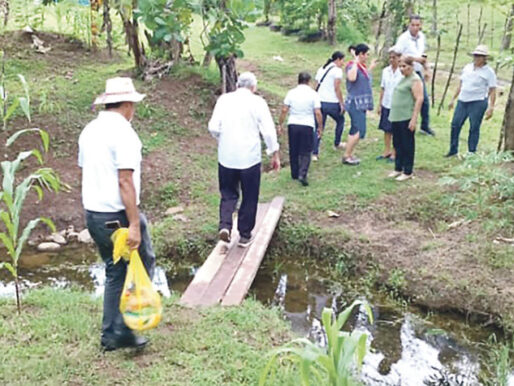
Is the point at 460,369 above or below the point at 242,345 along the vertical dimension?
below

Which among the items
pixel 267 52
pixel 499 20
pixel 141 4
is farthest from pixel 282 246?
pixel 499 20

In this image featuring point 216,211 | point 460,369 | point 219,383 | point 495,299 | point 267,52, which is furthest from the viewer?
point 267,52

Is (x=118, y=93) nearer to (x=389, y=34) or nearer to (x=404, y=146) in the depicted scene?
(x=404, y=146)

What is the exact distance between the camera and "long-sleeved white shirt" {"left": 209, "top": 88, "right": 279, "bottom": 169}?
5.06m

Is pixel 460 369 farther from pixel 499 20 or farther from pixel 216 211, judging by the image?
pixel 499 20

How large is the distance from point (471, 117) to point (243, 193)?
372cm

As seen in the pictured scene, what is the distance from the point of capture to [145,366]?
140 inches

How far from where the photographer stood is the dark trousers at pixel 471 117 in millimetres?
7473

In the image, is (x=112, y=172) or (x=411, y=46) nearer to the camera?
(x=112, y=172)

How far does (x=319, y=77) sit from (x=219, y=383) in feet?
17.8

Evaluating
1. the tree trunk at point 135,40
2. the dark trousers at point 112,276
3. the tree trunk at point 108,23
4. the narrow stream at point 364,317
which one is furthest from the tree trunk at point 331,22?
the dark trousers at point 112,276

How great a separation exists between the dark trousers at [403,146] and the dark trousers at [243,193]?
2.37m

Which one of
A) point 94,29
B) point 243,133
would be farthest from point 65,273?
point 94,29

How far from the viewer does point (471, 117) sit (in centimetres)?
755
